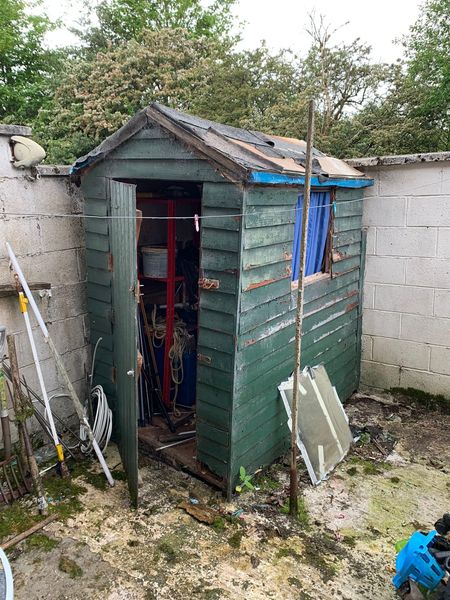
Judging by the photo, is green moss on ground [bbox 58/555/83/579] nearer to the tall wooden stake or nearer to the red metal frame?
the tall wooden stake

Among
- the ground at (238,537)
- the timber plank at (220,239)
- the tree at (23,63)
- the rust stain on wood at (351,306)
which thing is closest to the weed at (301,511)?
the ground at (238,537)

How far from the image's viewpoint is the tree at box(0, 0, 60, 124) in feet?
52.6

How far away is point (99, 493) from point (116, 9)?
20.4m

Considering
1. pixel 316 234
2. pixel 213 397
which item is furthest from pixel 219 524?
pixel 316 234

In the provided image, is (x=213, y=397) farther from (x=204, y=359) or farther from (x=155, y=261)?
(x=155, y=261)

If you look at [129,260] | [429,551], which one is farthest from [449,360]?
[129,260]

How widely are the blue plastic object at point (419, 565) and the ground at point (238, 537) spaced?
25 cm

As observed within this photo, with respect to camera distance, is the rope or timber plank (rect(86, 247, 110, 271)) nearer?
timber plank (rect(86, 247, 110, 271))

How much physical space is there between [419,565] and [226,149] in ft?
9.61

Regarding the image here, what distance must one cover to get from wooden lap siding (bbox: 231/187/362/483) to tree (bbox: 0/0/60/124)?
1475 cm


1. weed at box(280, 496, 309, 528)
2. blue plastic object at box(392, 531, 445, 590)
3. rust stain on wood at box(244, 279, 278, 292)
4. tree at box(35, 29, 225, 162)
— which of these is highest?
tree at box(35, 29, 225, 162)

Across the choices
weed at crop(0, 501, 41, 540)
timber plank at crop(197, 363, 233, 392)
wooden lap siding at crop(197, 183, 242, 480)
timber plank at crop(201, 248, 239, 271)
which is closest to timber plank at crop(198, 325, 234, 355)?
wooden lap siding at crop(197, 183, 242, 480)

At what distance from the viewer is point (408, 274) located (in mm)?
5277

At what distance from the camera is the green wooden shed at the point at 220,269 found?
3348 millimetres
